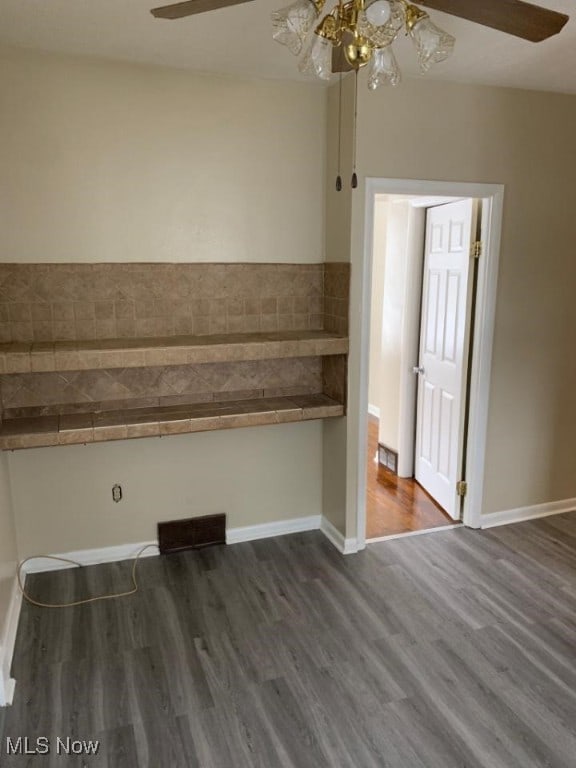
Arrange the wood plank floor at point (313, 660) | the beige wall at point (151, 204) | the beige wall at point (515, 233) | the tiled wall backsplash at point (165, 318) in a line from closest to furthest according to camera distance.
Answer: the wood plank floor at point (313, 660) < the beige wall at point (151, 204) < the tiled wall backsplash at point (165, 318) < the beige wall at point (515, 233)

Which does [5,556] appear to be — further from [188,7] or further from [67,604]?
[188,7]

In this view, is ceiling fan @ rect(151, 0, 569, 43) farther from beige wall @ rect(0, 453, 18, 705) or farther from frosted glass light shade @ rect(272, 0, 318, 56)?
beige wall @ rect(0, 453, 18, 705)

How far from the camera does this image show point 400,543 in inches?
134

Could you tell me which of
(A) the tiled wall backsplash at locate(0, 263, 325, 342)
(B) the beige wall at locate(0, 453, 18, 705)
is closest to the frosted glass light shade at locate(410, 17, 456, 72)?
(A) the tiled wall backsplash at locate(0, 263, 325, 342)

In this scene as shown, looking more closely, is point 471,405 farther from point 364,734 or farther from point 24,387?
point 24,387

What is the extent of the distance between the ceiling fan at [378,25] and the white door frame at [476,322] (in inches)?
57.0

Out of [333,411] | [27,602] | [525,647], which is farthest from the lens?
[333,411]

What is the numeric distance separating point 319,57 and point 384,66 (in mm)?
174

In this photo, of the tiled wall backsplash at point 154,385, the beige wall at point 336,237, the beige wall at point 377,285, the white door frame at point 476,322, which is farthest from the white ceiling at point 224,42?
the beige wall at point 377,285

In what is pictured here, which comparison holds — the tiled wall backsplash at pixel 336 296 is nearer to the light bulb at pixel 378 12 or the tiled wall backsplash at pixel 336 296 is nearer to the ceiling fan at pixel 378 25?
the ceiling fan at pixel 378 25

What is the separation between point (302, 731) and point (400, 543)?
1.53m

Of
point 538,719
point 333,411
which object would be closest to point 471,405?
point 333,411

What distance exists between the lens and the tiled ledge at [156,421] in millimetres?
2676

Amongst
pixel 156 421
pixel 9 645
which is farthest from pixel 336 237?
pixel 9 645
